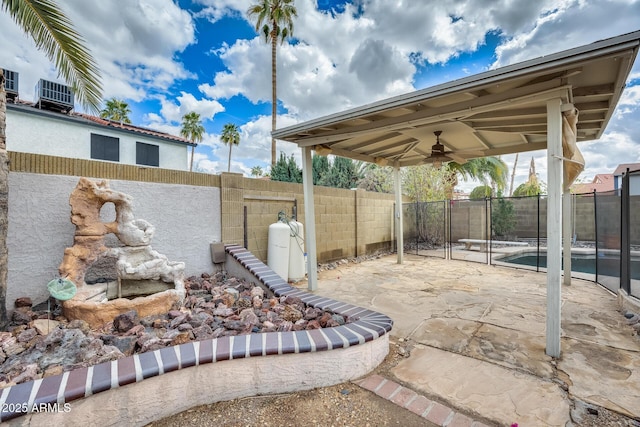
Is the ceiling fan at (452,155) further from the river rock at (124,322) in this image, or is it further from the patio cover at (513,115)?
the river rock at (124,322)

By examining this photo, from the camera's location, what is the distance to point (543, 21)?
5.33m

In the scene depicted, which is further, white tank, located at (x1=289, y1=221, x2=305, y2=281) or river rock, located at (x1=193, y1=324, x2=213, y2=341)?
white tank, located at (x1=289, y1=221, x2=305, y2=281)

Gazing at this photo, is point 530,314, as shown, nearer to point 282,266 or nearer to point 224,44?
point 282,266

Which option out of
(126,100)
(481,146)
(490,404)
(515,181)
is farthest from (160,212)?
(515,181)

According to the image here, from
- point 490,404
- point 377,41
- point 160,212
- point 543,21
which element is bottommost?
point 490,404

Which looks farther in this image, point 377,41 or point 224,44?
point 224,44

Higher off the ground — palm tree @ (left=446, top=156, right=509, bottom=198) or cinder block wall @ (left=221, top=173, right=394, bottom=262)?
palm tree @ (left=446, top=156, right=509, bottom=198)

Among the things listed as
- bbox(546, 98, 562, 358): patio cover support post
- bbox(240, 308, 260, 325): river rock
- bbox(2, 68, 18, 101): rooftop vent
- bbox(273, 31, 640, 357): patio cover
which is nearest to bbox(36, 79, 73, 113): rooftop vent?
bbox(2, 68, 18, 101): rooftop vent

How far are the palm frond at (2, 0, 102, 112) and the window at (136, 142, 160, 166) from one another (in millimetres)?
9666

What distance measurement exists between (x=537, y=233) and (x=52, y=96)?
1641 centimetres

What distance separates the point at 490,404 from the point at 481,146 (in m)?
4.90

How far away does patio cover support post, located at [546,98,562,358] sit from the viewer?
2570 millimetres

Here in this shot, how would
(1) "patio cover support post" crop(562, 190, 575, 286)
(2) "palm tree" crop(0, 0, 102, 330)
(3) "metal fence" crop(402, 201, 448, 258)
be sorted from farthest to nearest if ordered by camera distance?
(3) "metal fence" crop(402, 201, 448, 258)
(1) "patio cover support post" crop(562, 190, 575, 286)
(2) "palm tree" crop(0, 0, 102, 330)

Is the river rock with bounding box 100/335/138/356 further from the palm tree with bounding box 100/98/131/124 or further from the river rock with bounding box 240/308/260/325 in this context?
the palm tree with bounding box 100/98/131/124
